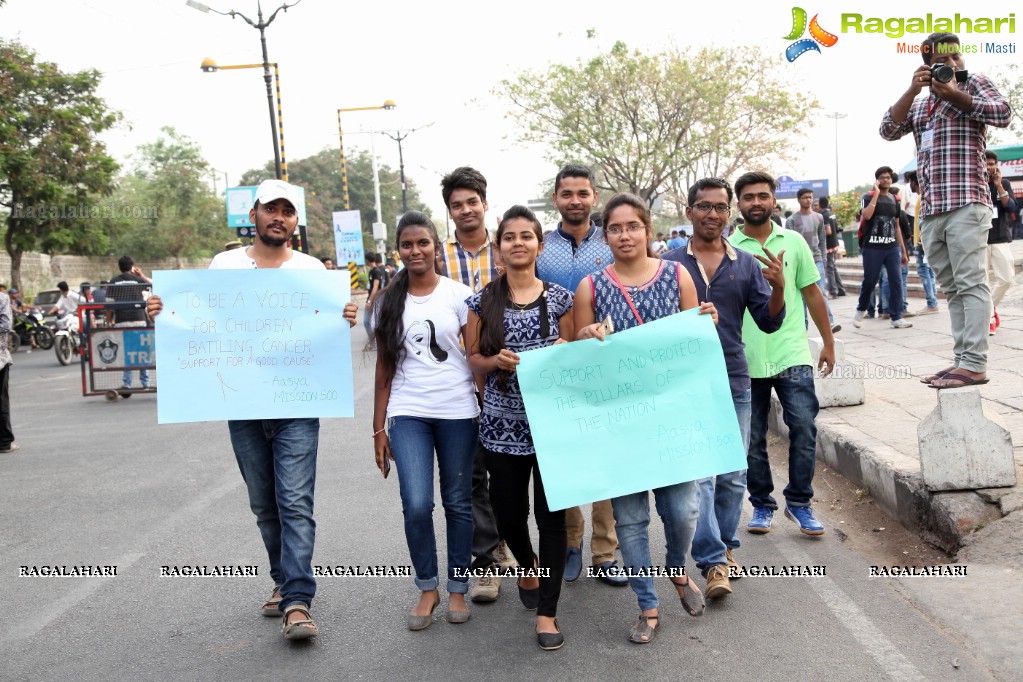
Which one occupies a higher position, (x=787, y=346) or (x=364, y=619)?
(x=787, y=346)

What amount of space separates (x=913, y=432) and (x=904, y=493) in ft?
4.76

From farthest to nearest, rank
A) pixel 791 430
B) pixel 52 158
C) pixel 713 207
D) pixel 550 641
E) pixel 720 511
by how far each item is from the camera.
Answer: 1. pixel 52 158
2. pixel 791 430
3. pixel 720 511
4. pixel 713 207
5. pixel 550 641

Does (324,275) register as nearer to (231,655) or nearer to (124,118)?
(231,655)

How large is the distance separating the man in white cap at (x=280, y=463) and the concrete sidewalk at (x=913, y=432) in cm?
318

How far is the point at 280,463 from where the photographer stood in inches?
170

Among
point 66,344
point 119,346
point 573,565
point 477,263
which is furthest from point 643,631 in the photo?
point 66,344

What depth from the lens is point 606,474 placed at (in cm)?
403

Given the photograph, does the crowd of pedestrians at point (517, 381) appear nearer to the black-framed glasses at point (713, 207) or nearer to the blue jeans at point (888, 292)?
the black-framed glasses at point (713, 207)

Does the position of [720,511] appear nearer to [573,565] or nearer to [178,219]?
[573,565]

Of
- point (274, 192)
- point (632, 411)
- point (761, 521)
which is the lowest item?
point (761, 521)

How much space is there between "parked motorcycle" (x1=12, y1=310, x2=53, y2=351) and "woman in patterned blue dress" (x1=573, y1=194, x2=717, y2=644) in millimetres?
23030

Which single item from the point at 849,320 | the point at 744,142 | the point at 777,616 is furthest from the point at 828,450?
the point at 744,142

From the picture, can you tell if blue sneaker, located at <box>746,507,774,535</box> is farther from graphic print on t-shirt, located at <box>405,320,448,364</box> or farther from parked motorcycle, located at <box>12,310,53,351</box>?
parked motorcycle, located at <box>12,310,53,351</box>

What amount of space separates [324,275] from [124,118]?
29.7 metres
